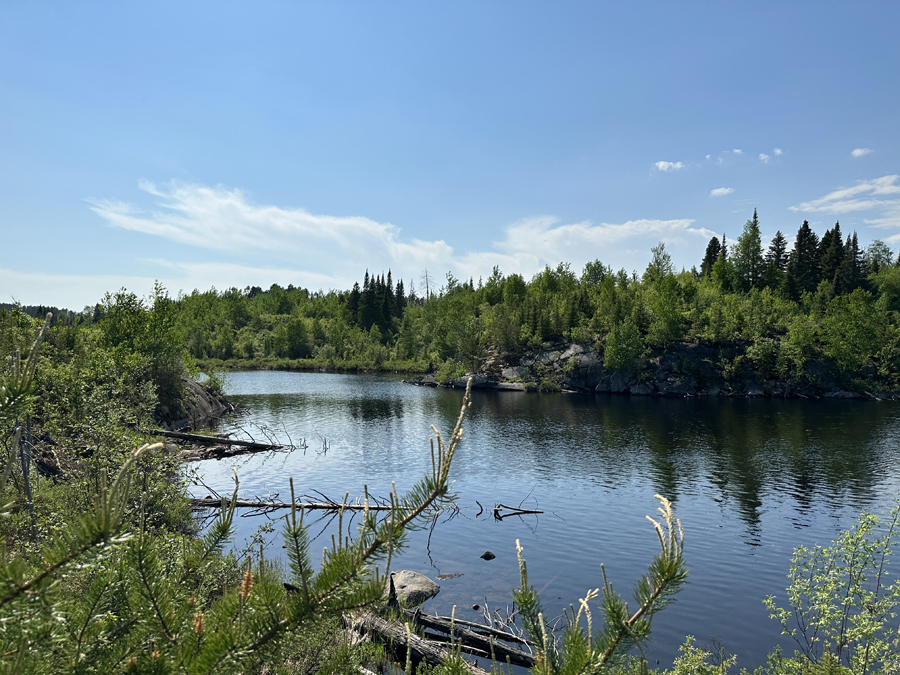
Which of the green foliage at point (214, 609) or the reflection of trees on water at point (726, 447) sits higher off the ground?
the green foliage at point (214, 609)

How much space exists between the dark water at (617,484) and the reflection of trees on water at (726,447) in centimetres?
18

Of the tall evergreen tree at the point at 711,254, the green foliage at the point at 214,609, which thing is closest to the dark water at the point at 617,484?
the green foliage at the point at 214,609

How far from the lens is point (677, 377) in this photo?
267ft

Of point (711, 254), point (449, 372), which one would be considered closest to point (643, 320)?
point (449, 372)

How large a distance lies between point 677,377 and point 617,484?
57.5 m

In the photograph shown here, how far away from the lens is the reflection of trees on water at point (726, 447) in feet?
96.0

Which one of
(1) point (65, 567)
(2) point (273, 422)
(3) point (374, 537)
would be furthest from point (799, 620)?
(2) point (273, 422)

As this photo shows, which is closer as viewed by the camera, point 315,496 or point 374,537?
point 374,537

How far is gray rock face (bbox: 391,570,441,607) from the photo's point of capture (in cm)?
1586

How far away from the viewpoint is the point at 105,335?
1533 inches

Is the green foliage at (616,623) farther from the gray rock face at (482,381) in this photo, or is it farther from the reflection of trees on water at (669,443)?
the gray rock face at (482,381)

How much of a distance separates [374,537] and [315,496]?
2549cm

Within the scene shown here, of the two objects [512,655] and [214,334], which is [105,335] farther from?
[214,334]

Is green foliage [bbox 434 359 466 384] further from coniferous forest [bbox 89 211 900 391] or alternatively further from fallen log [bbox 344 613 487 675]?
fallen log [bbox 344 613 487 675]
